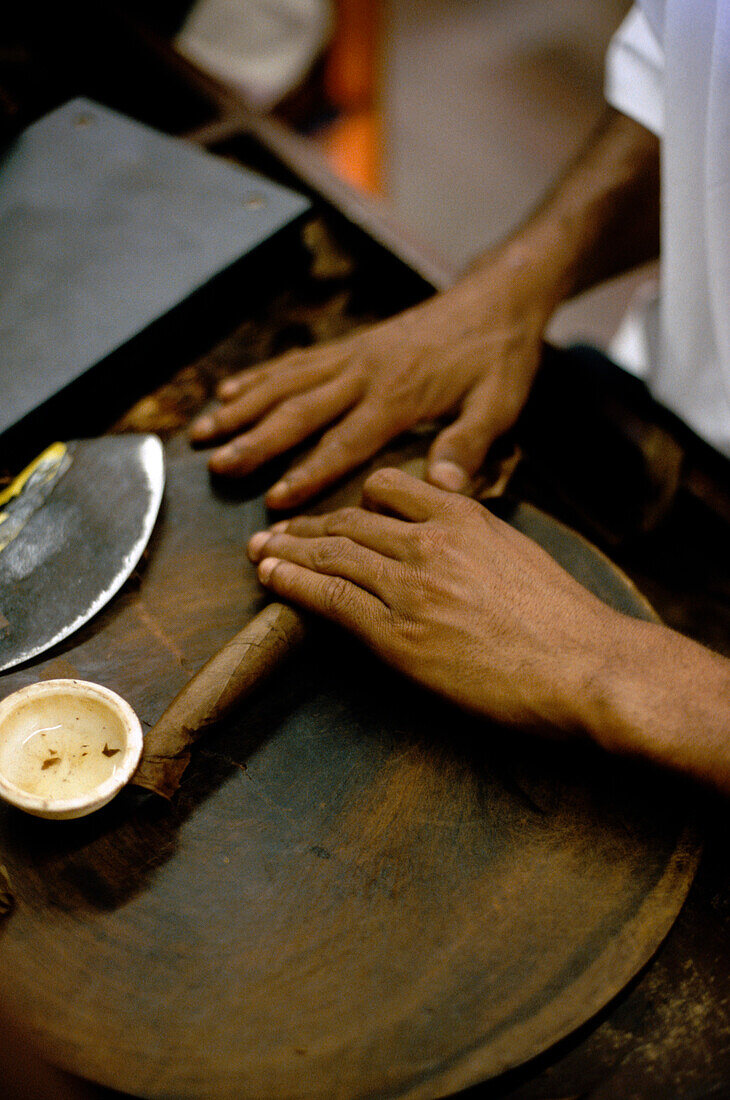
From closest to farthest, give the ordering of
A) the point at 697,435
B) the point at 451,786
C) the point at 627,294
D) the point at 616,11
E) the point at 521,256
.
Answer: the point at 451,786 → the point at 697,435 → the point at 521,256 → the point at 627,294 → the point at 616,11

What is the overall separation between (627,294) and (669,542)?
6.82ft

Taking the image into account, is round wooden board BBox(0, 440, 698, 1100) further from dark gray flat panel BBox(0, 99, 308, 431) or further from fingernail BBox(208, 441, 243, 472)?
dark gray flat panel BBox(0, 99, 308, 431)

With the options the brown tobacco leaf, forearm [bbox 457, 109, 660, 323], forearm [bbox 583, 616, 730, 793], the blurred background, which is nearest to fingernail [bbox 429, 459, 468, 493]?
forearm [bbox 583, 616, 730, 793]

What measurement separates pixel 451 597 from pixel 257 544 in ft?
0.91

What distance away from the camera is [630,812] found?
773 mm

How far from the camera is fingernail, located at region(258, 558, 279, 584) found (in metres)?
0.91

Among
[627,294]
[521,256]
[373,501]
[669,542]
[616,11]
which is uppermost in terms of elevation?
[616,11]

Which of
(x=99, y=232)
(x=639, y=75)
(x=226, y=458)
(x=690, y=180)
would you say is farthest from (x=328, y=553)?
(x=639, y=75)

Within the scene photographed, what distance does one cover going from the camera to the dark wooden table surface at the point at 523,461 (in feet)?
2.33

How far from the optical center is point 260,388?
1.11 metres

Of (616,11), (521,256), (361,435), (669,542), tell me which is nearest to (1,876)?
(361,435)

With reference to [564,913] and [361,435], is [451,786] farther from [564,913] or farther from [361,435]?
[361,435]

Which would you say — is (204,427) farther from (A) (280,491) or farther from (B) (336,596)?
(B) (336,596)

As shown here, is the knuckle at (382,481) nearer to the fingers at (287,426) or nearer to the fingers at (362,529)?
the fingers at (362,529)
